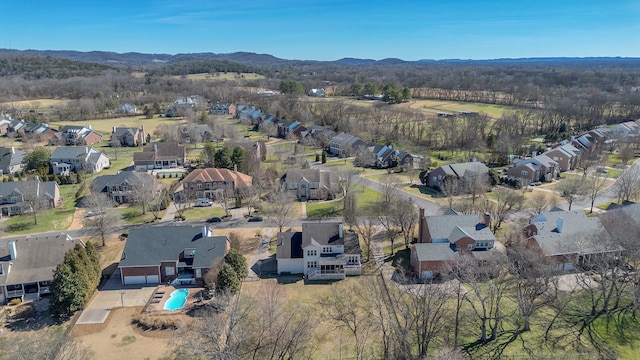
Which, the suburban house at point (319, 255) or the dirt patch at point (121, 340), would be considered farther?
the suburban house at point (319, 255)

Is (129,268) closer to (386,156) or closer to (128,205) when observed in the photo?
(128,205)

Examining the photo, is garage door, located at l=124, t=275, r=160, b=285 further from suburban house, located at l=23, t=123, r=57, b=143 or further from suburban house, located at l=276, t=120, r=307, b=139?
suburban house, located at l=23, t=123, r=57, b=143

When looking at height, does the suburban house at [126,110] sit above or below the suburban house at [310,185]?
→ above

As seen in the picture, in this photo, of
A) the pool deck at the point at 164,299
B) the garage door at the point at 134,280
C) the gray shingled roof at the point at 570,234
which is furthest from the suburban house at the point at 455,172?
the garage door at the point at 134,280

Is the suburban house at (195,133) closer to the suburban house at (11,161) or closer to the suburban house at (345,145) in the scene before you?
the suburban house at (345,145)

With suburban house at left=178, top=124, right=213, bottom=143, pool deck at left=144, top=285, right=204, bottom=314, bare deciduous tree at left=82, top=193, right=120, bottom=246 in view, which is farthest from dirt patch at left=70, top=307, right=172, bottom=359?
suburban house at left=178, top=124, right=213, bottom=143

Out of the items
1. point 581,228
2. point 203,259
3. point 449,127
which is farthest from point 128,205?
point 449,127
